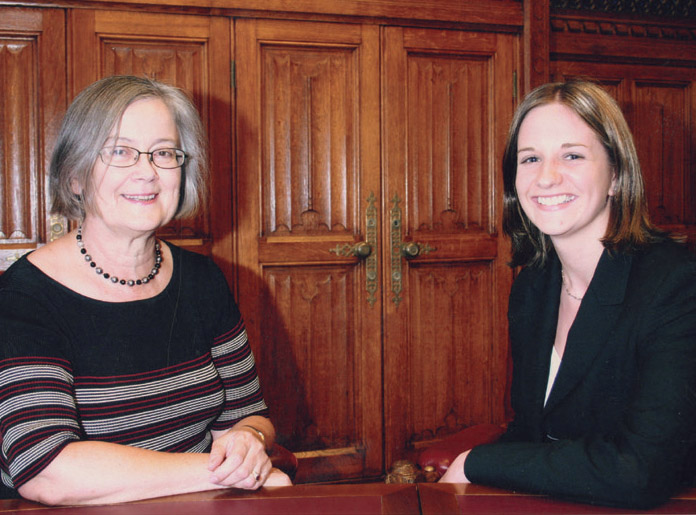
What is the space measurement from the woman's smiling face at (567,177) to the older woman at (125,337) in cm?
81

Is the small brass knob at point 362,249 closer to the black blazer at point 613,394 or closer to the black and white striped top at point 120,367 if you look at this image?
the black and white striped top at point 120,367

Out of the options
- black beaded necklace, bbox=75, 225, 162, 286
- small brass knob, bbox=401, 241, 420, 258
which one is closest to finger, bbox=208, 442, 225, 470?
black beaded necklace, bbox=75, 225, 162, 286

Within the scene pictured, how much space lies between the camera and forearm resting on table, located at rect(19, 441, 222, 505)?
1.07m

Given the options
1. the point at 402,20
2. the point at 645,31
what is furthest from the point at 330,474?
the point at 645,31

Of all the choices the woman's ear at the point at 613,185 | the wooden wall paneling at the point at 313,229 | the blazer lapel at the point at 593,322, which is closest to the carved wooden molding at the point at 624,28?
the wooden wall paneling at the point at 313,229

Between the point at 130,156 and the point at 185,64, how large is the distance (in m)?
1.09

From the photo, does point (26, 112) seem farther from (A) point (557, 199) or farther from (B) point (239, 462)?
(A) point (557, 199)

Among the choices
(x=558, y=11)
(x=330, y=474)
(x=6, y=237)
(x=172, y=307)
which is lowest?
(x=330, y=474)

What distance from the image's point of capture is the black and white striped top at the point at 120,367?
3.81 ft

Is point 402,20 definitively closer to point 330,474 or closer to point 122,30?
point 122,30

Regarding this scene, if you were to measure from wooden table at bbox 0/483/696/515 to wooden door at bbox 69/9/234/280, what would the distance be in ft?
4.91

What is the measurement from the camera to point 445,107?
8.68 feet

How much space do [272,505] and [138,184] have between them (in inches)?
32.1

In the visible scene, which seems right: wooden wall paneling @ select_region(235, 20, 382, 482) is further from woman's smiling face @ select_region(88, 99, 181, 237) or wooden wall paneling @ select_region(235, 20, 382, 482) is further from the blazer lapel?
the blazer lapel
